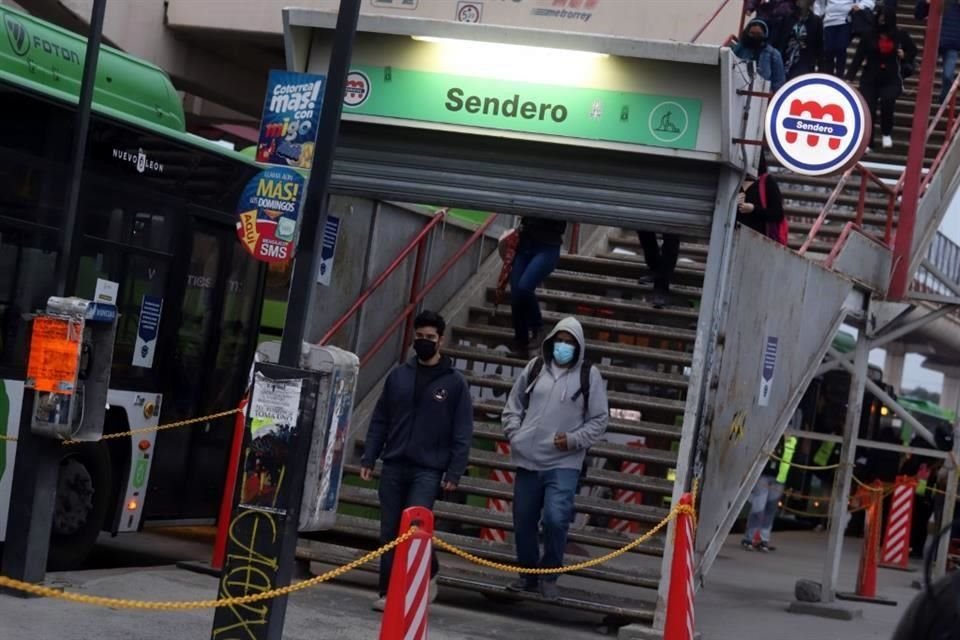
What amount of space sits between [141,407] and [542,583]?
10.2ft

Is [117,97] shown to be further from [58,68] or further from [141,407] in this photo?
[141,407]

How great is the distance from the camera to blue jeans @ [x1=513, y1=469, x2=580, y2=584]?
35.9ft


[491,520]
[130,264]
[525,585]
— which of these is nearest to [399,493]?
[525,585]

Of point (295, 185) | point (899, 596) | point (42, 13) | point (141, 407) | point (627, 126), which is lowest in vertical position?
point (899, 596)

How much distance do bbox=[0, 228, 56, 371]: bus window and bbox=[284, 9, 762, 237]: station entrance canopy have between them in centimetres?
216

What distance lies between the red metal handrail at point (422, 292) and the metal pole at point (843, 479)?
3682 mm

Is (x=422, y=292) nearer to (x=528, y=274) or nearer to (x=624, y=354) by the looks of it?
(x=528, y=274)

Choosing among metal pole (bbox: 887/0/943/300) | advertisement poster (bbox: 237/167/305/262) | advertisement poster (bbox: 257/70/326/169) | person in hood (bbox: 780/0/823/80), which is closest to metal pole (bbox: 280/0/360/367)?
advertisement poster (bbox: 257/70/326/169)

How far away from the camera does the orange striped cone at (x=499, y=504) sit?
1422 cm

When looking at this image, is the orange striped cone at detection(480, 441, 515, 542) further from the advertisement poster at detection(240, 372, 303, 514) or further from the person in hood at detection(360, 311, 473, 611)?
the advertisement poster at detection(240, 372, 303, 514)

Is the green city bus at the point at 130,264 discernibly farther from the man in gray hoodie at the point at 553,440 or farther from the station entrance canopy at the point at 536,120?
the man in gray hoodie at the point at 553,440

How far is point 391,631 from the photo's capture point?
734 cm

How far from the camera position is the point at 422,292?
14.7m

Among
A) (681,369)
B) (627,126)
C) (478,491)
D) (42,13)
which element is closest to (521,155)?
(627,126)
